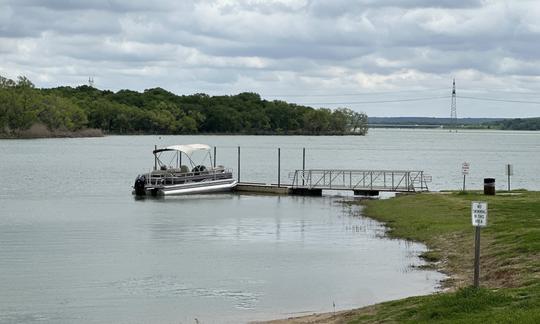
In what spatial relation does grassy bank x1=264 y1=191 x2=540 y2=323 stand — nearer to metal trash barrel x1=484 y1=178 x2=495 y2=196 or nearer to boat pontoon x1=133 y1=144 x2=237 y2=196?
metal trash barrel x1=484 y1=178 x2=495 y2=196

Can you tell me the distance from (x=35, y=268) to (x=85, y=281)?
10.8 ft

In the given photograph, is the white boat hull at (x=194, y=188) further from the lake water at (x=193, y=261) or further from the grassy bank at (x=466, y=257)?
the grassy bank at (x=466, y=257)

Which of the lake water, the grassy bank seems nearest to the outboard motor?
the lake water

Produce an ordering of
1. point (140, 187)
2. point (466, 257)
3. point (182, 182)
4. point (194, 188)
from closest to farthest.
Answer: point (466, 257) → point (140, 187) → point (182, 182) → point (194, 188)

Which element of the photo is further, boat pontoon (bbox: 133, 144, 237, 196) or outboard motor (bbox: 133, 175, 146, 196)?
outboard motor (bbox: 133, 175, 146, 196)

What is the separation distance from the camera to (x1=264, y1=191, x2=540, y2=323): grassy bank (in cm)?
1702

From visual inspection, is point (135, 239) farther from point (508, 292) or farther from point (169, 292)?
point (508, 292)

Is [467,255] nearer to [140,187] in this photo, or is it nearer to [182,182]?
[140,187]

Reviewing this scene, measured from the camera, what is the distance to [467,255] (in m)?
28.8

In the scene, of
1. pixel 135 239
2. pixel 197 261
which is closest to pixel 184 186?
pixel 135 239

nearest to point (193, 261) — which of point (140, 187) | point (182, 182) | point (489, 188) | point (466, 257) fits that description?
point (466, 257)

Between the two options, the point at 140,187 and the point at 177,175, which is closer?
the point at 140,187

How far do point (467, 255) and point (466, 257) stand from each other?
0.30 meters

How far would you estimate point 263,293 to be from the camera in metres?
25.0
